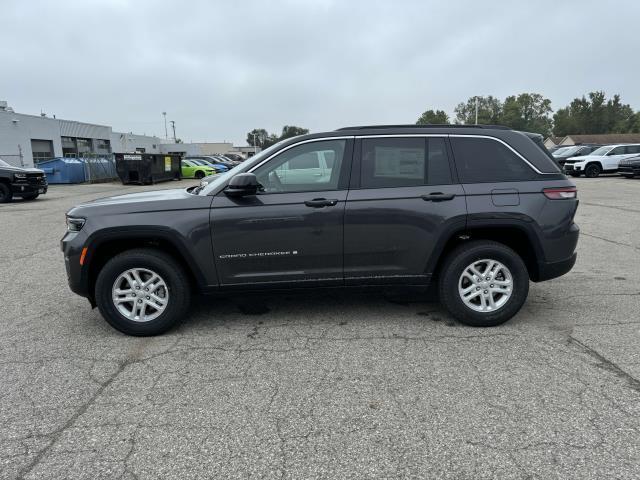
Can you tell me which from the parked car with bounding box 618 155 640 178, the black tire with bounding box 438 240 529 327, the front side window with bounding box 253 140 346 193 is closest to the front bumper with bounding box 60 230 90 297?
the front side window with bounding box 253 140 346 193

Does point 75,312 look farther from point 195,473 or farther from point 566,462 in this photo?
point 566,462

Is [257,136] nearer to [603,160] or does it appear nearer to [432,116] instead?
[432,116]

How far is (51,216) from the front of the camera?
1266cm

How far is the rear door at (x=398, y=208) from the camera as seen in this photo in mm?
A: 4020

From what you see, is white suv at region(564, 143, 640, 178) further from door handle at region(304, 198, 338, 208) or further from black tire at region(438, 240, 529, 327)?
door handle at region(304, 198, 338, 208)

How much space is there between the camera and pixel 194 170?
1234 inches

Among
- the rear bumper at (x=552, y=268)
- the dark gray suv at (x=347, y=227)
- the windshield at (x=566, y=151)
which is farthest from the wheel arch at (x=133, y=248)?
the windshield at (x=566, y=151)

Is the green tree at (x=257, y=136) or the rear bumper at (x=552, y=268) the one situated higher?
the green tree at (x=257, y=136)

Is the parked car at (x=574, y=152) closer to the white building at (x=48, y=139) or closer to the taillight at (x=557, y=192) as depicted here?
the taillight at (x=557, y=192)

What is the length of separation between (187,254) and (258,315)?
103 centimetres

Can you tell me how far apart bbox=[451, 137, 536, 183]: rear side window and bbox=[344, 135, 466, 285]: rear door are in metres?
0.13

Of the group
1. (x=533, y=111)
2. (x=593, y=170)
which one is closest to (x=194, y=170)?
(x=593, y=170)

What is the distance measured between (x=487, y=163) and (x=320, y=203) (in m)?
1.58

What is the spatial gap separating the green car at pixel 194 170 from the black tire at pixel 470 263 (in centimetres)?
2842
